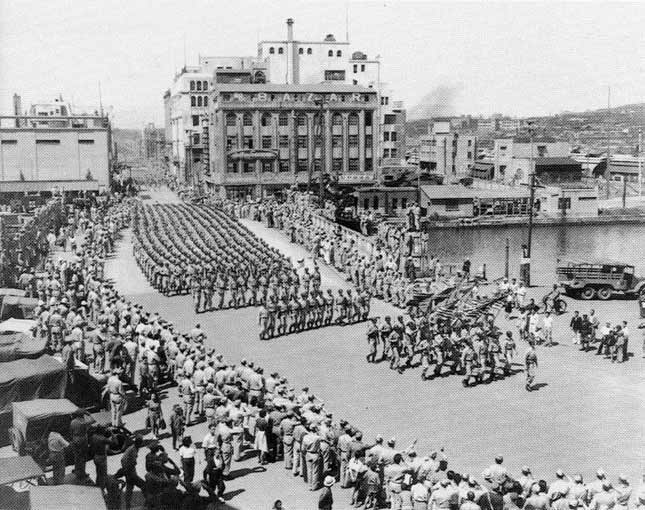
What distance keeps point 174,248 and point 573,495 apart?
29160 millimetres

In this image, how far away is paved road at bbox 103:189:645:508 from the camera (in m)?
17.2

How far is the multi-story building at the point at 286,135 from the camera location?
82812 millimetres

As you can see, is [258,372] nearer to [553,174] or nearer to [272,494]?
[272,494]

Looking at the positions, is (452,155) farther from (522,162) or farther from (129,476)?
(129,476)

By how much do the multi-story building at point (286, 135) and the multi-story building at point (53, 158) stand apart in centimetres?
1274

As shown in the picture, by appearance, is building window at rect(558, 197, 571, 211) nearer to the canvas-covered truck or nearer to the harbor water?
the harbor water

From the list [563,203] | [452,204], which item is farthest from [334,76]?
[563,203]

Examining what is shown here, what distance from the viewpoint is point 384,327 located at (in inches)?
1007

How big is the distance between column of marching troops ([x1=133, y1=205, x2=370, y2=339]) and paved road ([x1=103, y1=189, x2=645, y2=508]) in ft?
2.80

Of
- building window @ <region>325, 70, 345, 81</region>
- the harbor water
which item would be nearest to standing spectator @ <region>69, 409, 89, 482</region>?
the harbor water

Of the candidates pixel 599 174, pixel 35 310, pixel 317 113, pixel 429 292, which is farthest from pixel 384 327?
pixel 599 174

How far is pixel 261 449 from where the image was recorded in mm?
17188

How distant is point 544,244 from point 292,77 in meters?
46.4

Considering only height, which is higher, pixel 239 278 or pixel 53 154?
pixel 53 154
